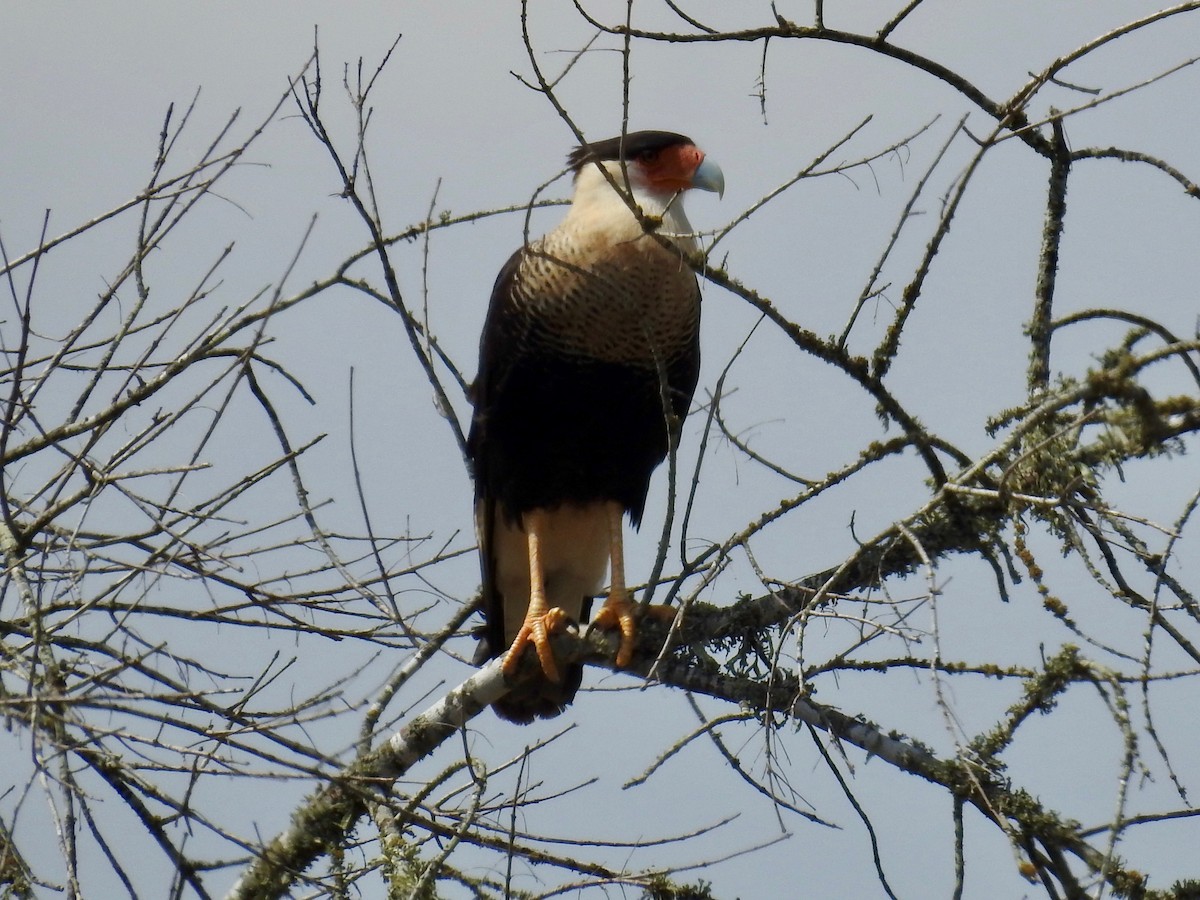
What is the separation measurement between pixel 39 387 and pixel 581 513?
1822 millimetres

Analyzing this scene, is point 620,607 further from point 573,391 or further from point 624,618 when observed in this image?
point 573,391

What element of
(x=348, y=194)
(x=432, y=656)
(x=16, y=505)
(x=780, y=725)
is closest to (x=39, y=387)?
(x=16, y=505)

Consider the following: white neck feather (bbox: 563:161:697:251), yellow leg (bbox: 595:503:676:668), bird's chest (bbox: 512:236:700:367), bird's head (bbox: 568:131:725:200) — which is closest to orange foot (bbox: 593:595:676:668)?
yellow leg (bbox: 595:503:676:668)

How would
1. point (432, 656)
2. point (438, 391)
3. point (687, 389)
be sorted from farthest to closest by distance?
point (687, 389), point (432, 656), point (438, 391)

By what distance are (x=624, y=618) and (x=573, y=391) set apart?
0.77 metres

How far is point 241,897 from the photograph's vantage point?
3162 millimetres

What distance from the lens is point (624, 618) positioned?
143 inches

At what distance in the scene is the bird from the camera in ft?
13.4

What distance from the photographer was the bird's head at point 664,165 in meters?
4.44

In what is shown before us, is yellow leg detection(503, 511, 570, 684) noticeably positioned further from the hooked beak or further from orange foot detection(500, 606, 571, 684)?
the hooked beak

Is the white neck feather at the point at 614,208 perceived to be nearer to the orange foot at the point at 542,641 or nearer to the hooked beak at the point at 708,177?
the hooked beak at the point at 708,177

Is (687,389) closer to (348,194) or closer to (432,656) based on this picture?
(432,656)

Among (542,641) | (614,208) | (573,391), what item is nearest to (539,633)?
(542,641)

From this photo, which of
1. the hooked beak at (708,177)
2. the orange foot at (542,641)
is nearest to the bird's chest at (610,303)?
the hooked beak at (708,177)
